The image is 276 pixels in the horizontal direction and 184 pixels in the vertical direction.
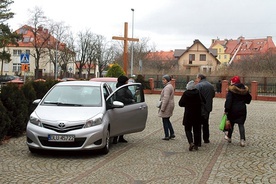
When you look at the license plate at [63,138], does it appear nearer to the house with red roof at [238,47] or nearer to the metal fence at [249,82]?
the metal fence at [249,82]

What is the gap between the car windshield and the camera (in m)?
9.19

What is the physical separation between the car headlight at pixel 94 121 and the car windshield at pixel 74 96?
0.69 metres

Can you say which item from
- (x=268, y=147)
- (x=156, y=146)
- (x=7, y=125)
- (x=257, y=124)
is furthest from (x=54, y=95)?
(x=257, y=124)

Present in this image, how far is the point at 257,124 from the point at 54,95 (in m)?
8.73

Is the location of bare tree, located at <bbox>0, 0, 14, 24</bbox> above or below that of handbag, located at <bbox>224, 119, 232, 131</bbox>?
above

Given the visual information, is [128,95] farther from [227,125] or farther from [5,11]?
[5,11]

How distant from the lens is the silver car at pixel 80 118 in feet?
26.5

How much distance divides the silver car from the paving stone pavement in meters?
0.35

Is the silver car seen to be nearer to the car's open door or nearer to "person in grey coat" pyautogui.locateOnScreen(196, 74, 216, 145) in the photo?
the car's open door

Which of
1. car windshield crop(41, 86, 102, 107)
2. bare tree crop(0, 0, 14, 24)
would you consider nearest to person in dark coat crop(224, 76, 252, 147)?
car windshield crop(41, 86, 102, 107)

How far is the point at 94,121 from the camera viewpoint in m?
8.31

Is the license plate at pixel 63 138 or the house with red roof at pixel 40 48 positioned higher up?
the house with red roof at pixel 40 48

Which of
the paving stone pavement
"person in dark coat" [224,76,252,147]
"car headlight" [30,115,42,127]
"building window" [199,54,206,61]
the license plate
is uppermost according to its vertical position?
"building window" [199,54,206,61]

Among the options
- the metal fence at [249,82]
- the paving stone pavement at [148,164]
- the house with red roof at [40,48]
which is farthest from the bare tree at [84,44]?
the paving stone pavement at [148,164]
